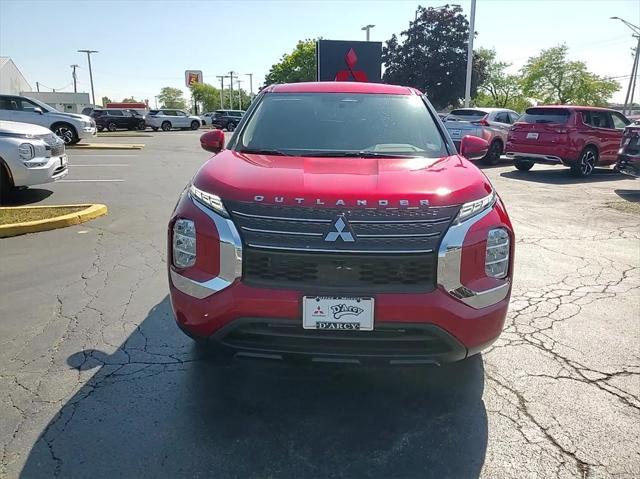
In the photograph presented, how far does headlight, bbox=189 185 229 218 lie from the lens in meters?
2.51

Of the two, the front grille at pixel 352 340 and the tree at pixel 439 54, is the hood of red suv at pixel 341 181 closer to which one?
the front grille at pixel 352 340

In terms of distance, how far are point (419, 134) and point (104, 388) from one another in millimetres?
2721

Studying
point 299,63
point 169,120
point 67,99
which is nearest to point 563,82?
point 299,63

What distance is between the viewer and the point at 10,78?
5288 cm

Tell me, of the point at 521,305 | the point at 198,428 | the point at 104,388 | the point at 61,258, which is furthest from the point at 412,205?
the point at 61,258

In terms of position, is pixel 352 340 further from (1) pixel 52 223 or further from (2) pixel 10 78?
(2) pixel 10 78

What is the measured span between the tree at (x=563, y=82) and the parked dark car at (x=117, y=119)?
133ft

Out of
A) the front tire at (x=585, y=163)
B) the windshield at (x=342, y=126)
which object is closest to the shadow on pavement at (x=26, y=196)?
the windshield at (x=342, y=126)

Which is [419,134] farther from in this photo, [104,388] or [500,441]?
[104,388]

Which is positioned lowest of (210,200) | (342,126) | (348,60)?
(210,200)

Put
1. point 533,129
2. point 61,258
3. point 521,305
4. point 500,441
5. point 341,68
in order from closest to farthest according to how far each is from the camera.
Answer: point 500,441, point 521,305, point 61,258, point 533,129, point 341,68

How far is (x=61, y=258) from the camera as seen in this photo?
5254 millimetres

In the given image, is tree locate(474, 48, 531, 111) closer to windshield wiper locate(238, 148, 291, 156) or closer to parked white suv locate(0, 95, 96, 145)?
parked white suv locate(0, 95, 96, 145)

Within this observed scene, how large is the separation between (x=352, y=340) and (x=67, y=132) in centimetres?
1902
